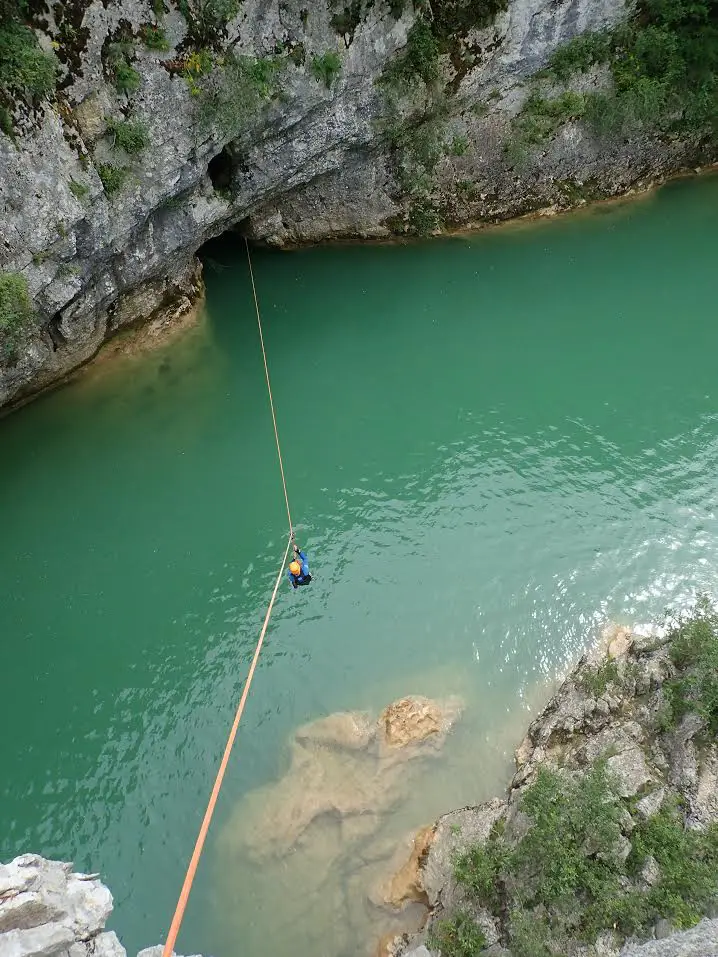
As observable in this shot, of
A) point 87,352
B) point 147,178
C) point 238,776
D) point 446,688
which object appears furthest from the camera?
point 87,352

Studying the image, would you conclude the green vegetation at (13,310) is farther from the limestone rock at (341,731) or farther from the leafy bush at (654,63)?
the leafy bush at (654,63)

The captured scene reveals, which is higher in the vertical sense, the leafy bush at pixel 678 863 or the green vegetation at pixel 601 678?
the leafy bush at pixel 678 863

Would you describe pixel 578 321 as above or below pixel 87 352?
below

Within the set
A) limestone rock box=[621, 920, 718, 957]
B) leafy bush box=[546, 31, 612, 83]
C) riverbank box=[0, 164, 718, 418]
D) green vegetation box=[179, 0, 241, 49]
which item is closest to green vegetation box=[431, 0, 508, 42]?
leafy bush box=[546, 31, 612, 83]

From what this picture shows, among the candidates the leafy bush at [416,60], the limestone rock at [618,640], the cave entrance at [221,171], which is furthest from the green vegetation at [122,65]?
the limestone rock at [618,640]

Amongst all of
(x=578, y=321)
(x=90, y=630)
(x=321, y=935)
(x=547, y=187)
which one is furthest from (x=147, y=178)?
(x=321, y=935)

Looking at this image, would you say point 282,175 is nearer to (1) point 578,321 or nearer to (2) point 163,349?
(2) point 163,349
